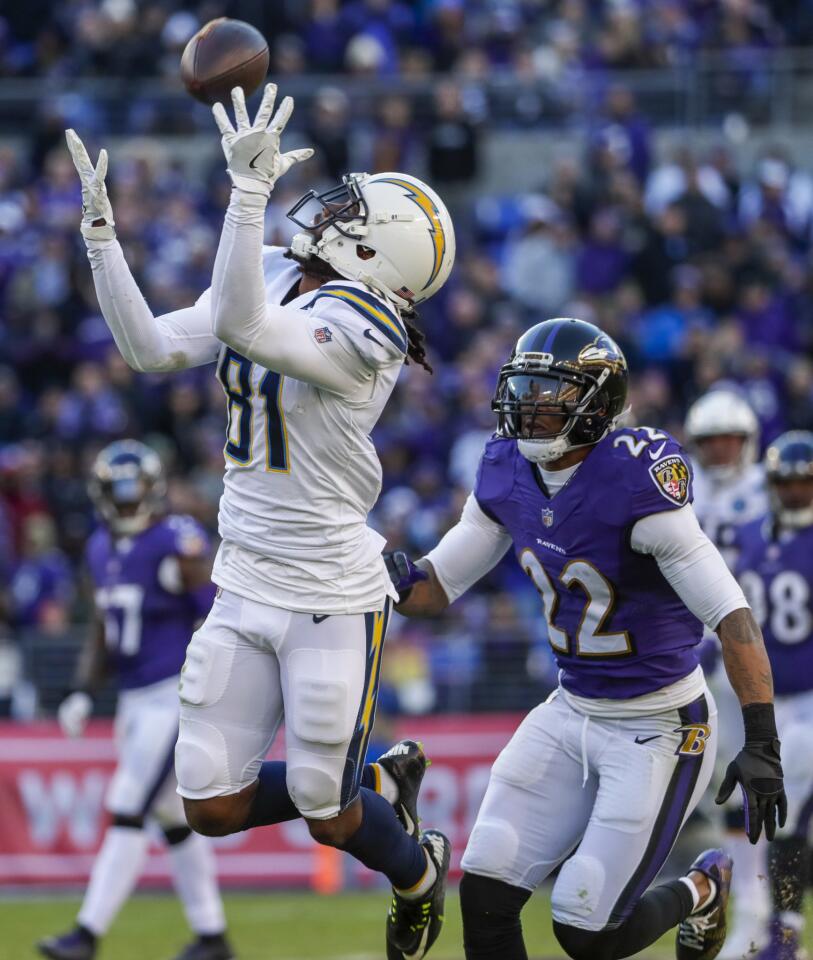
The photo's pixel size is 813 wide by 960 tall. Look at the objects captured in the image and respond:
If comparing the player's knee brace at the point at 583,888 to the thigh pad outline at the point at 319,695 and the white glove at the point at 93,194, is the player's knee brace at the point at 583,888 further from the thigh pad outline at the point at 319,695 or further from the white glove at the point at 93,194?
the white glove at the point at 93,194

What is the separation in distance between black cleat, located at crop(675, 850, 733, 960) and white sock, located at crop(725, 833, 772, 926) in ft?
5.79

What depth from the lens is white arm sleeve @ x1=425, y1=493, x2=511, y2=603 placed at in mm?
5293

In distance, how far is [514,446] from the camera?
5.16 m

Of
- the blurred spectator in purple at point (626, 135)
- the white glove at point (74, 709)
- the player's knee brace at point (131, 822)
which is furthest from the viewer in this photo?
the blurred spectator in purple at point (626, 135)

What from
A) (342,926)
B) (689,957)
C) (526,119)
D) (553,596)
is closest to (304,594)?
(553,596)

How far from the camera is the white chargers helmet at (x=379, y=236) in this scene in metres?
4.76

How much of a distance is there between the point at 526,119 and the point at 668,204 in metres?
1.80

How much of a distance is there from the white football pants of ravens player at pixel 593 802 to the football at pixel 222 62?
190cm

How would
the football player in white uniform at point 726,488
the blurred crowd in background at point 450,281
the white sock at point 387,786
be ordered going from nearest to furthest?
the white sock at point 387,786
the football player in white uniform at point 726,488
the blurred crowd in background at point 450,281

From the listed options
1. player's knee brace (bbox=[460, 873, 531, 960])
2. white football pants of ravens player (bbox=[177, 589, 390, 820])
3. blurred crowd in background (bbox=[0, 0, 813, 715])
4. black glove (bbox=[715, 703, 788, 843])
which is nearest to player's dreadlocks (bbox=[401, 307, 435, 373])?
white football pants of ravens player (bbox=[177, 589, 390, 820])

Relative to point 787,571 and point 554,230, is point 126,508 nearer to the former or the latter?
point 787,571

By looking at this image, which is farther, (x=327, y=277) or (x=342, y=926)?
(x=342, y=926)

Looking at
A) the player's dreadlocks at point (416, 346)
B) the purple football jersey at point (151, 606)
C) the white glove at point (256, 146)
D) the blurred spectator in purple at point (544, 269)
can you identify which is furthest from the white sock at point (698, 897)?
the blurred spectator in purple at point (544, 269)

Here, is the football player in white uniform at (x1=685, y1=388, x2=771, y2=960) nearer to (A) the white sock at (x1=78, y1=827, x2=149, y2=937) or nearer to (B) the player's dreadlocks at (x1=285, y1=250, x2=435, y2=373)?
(A) the white sock at (x1=78, y1=827, x2=149, y2=937)
